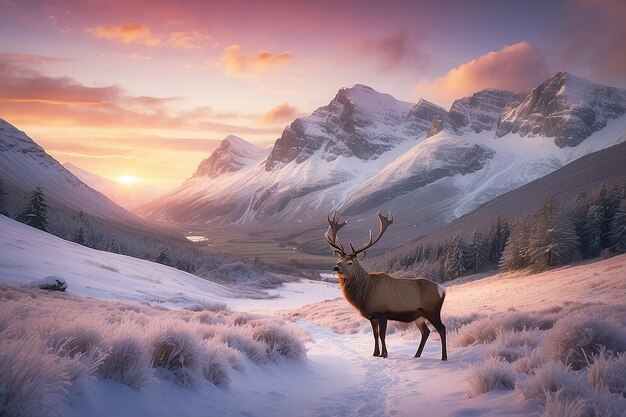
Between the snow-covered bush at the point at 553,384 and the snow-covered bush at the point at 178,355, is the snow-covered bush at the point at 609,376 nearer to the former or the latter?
the snow-covered bush at the point at 553,384

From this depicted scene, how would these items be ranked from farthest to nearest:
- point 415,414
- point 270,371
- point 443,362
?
point 443,362 < point 270,371 < point 415,414

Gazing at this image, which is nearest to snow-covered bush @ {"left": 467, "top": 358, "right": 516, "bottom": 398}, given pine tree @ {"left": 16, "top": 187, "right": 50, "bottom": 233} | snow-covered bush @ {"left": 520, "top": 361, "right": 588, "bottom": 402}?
snow-covered bush @ {"left": 520, "top": 361, "right": 588, "bottom": 402}

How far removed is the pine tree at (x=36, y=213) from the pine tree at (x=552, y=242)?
238 ft

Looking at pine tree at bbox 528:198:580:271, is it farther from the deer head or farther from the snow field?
the snow field

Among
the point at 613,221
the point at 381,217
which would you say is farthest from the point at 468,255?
the point at 381,217

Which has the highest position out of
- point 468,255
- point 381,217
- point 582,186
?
point 582,186

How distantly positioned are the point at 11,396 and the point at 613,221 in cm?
7214

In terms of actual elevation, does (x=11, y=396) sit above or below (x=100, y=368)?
above

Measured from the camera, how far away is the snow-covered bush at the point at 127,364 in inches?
180

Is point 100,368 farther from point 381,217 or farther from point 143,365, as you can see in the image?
point 381,217

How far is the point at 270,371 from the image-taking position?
7.80m

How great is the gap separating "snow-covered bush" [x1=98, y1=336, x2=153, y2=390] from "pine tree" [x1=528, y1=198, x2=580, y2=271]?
60556 millimetres

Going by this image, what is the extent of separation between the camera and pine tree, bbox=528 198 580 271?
2154 inches

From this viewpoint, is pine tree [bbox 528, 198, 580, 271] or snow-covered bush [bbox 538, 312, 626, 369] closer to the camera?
snow-covered bush [bbox 538, 312, 626, 369]
